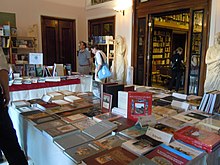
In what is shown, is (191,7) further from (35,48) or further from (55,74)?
(35,48)

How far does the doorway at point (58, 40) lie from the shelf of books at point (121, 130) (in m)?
4.71

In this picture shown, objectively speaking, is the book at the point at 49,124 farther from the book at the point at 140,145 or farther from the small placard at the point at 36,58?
the small placard at the point at 36,58

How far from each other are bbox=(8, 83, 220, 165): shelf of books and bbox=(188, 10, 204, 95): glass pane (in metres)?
2.69

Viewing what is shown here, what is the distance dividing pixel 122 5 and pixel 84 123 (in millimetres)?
4825

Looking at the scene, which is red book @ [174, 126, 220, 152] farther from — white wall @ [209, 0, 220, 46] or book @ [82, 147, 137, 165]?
white wall @ [209, 0, 220, 46]

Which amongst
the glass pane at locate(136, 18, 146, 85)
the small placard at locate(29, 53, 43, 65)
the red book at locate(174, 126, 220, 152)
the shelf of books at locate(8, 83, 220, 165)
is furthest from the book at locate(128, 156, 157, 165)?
the glass pane at locate(136, 18, 146, 85)

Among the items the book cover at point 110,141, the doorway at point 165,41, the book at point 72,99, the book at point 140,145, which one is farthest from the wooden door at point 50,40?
the book at point 140,145

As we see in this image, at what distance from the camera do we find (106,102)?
1.85m

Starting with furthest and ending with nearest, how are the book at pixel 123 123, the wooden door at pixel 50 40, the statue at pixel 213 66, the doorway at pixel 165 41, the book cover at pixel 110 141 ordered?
the doorway at pixel 165 41 < the wooden door at pixel 50 40 < the statue at pixel 213 66 < the book at pixel 123 123 < the book cover at pixel 110 141

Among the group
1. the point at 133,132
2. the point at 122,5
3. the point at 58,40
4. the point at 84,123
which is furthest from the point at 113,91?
the point at 58,40

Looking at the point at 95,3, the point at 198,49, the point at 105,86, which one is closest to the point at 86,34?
the point at 95,3

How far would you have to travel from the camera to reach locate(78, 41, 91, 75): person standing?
4848 mm

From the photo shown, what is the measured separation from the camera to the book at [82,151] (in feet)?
3.62

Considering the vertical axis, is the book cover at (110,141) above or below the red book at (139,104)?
below
